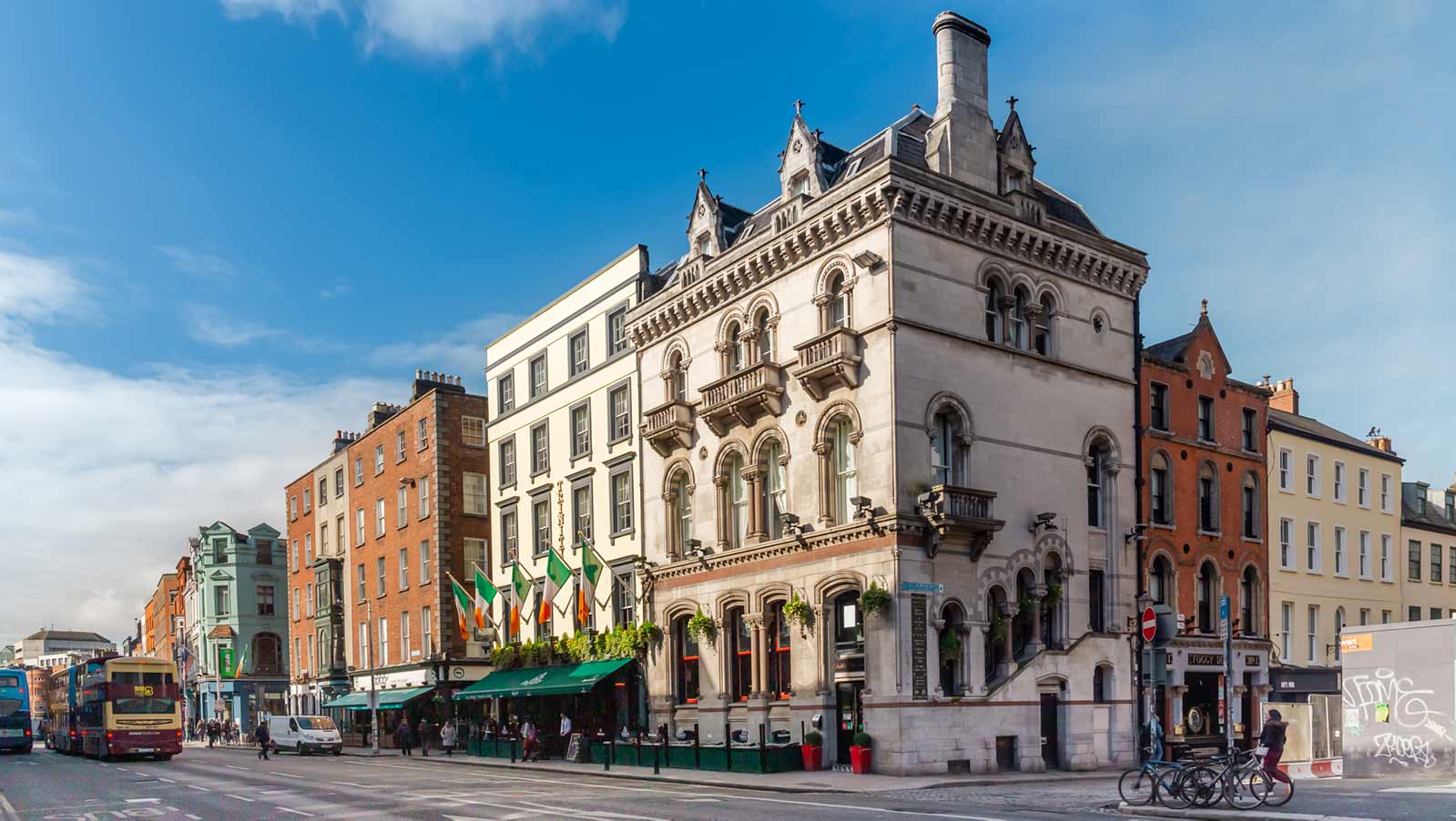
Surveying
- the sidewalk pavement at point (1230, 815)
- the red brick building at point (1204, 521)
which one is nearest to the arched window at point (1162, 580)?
the red brick building at point (1204, 521)

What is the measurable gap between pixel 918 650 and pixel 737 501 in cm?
877

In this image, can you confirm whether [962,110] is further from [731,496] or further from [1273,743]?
[1273,743]

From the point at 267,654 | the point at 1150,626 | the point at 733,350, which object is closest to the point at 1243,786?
the point at 1150,626

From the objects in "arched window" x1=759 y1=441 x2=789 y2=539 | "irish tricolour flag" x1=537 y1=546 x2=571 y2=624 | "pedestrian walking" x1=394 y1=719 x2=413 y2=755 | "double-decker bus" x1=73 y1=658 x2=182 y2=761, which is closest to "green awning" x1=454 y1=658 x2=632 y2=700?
"irish tricolour flag" x1=537 y1=546 x2=571 y2=624

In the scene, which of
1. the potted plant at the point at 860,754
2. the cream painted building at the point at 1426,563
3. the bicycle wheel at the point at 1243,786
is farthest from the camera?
the cream painted building at the point at 1426,563

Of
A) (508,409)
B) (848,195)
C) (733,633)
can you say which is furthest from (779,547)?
(508,409)

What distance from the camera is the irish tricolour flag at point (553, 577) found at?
4309cm

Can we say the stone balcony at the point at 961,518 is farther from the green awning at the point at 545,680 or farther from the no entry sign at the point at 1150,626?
the green awning at the point at 545,680

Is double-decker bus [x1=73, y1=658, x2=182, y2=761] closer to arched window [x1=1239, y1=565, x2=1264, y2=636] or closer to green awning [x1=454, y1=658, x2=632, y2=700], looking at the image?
green awning [x1=454, y1=658, x2=632, y2=700]

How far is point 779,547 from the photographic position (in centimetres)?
3516

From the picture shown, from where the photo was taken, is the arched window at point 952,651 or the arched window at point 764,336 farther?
the arched window at point 764,336

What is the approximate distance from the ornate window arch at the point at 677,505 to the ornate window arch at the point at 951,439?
31.7 feet

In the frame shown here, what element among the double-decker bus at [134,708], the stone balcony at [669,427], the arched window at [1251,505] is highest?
the stone balcony at [669,427]

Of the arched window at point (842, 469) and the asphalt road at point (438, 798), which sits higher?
the arched window at point (842, 469)
